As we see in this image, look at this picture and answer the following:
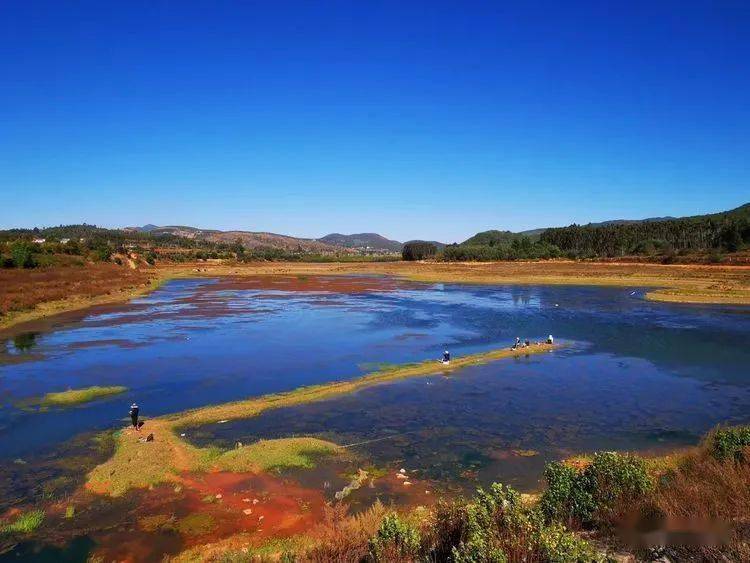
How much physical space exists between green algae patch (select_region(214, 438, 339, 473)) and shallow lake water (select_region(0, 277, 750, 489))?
1237mm

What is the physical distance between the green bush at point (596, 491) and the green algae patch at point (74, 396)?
21579 millimetres

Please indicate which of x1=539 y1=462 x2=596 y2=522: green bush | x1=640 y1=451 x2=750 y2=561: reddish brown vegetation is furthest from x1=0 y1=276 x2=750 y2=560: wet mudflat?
x1=640 y1=451 x2=750 y2=561: reddish brown vegetation

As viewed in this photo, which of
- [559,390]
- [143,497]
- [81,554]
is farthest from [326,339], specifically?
[81,554]

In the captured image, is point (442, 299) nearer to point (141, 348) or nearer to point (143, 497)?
point (141, 348)

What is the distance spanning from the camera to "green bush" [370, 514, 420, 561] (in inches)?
335

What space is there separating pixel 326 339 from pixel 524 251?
118 metres

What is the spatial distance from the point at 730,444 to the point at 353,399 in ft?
48.9

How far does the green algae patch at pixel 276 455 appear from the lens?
16.2 m

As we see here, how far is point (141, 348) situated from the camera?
118 feet

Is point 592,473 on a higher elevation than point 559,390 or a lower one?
higher

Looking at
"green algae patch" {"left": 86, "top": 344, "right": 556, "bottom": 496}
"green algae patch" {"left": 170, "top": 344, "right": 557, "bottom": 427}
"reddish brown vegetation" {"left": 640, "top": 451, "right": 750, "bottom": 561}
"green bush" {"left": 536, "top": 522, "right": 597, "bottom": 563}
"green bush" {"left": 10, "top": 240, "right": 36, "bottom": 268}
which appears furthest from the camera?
"green bush" {"left": 10, "top": 240, "right": 36, "bottom": 268}

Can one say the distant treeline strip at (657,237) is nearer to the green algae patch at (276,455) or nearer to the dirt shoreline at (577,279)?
the dirt shoreline at (577,279)

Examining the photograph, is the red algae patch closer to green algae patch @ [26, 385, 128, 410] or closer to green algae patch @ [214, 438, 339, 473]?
green algae patch @ [214, 438, 339, 473]

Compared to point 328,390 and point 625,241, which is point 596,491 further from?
point 625,241
